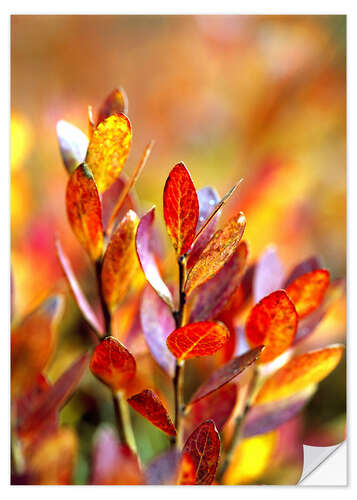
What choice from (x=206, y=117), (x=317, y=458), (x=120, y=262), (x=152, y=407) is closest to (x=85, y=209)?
(x=120, y=262)

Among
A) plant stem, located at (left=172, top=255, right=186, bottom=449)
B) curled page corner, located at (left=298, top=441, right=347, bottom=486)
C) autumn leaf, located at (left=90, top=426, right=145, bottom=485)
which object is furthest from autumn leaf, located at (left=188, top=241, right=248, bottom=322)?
curled page corner, located at (left=298, top=441, right=347, bottom=486)

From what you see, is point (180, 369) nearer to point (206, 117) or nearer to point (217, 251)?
point (217, 251)

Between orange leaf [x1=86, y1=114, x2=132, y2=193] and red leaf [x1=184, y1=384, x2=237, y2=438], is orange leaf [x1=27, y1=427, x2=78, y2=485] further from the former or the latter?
orange leaf [x1=86, y1=114, x2=132, y2=193]

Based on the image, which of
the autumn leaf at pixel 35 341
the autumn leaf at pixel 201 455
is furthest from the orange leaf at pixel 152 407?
the autumn leaf at pixel 35 341

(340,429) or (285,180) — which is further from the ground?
(285,180)

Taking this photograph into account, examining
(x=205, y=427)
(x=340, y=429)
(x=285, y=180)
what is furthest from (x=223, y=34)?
(x=205, y=427)

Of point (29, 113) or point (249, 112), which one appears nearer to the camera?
point (29, 113)
